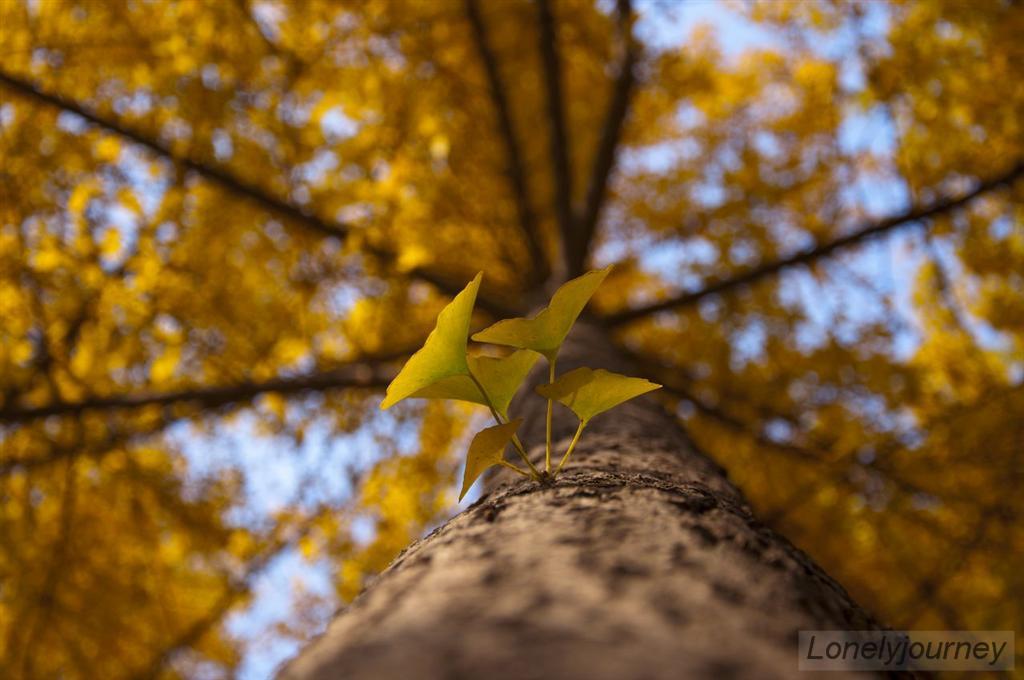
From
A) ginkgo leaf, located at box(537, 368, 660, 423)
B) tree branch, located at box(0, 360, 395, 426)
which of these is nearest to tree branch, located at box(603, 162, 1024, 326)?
tree branch, located at box(0, 360, 395, 426)

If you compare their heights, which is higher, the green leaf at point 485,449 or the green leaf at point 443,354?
the green leaf at point 443,354

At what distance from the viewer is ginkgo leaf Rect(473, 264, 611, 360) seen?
0.58 m

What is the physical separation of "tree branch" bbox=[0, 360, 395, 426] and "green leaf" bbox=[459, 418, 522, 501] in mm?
2023

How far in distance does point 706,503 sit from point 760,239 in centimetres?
315

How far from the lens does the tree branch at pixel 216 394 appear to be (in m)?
2.29

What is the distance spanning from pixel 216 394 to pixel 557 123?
6.24 feet

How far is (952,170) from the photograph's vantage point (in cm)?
271

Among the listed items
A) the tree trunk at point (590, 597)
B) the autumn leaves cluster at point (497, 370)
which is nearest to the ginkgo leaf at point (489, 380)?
the autumn leaves cluster at point (497, 370)

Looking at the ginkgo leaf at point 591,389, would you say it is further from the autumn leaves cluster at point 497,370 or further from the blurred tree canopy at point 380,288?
the blurred tree canopy at point 380,288

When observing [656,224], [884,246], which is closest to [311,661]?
[884,246]

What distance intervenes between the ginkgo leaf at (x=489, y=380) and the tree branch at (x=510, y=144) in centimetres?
281

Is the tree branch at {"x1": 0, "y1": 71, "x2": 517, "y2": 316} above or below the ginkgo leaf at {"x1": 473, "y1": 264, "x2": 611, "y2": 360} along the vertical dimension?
above

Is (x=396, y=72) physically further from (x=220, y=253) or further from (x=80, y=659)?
(x=80, y=659)

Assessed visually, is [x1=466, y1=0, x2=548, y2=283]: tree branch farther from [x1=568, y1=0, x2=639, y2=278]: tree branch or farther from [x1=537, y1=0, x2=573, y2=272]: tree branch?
[x1=568, y1=0, x2=639, y2=278]: tree branch
